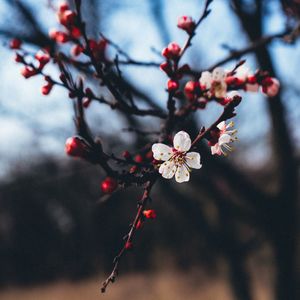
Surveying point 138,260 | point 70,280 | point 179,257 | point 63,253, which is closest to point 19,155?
point 63,253

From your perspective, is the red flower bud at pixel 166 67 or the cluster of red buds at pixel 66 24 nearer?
the red flower bud at pixel 166 67

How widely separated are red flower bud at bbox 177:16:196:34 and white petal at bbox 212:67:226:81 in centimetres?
23

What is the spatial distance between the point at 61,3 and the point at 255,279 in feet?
41.9

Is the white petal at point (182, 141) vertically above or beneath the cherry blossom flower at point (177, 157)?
above

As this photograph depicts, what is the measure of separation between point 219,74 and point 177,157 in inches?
11.8

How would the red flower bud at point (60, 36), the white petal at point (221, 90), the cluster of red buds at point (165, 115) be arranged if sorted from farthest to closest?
the red flower bud at point (60, 36) < the white petal at point (221, 90) < the cluster of red buds at point (165, 115)

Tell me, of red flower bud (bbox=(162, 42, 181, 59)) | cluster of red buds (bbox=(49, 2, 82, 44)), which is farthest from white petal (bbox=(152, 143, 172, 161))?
cluster of red buds (bbox=(49, 2, 82, 44))

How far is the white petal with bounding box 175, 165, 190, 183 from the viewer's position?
1.26m

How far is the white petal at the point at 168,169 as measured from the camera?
3.73 ft

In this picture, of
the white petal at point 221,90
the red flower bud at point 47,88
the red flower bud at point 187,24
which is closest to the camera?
the white petal at point 221,90

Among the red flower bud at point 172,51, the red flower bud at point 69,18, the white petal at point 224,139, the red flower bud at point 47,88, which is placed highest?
the red flower bud at point 69,18

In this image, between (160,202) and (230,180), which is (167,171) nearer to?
(230,180)

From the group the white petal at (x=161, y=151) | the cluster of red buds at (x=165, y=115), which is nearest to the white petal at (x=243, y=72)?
the cluster of red buds at (x=165, y=115)

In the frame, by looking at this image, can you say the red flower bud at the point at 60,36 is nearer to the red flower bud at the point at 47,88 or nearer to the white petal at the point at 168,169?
the red flower bud at the point at 47,88
